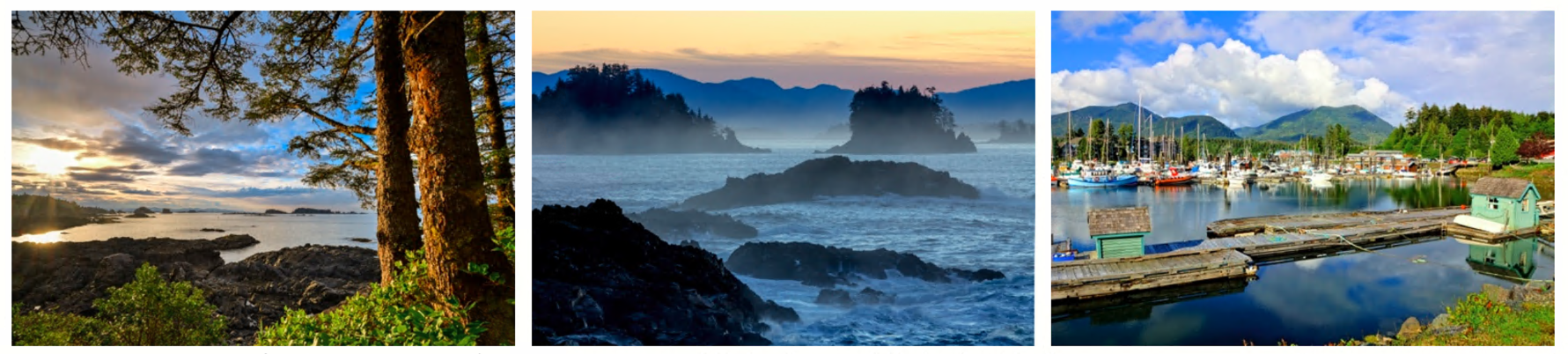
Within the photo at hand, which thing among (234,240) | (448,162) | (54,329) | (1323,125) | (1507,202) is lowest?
(54,329)

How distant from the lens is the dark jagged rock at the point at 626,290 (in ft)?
18.3

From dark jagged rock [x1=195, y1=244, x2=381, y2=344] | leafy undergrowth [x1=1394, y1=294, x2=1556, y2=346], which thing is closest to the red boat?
leafy undergrowth [x1=1394, y1=294, x2=1556, y2=346]

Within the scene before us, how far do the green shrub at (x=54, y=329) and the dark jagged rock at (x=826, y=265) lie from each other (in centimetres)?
394

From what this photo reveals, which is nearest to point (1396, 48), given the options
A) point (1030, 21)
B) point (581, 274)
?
point (1030, 21)

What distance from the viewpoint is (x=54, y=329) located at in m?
5.45

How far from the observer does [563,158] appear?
6047 millimetres

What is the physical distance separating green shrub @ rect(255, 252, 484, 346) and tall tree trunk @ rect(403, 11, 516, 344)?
8 centimetres

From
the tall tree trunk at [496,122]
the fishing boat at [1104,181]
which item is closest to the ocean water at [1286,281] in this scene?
the fishing boat at [1104,181]

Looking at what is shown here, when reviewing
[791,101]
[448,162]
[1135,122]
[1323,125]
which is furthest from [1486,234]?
[448,162]

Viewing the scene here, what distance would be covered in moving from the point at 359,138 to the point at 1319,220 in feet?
20.7

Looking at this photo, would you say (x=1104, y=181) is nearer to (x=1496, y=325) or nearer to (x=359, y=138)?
(x=1496, y=325)

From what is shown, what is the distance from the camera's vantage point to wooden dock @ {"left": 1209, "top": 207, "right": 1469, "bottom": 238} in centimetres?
549

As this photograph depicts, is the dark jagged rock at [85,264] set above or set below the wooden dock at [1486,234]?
below

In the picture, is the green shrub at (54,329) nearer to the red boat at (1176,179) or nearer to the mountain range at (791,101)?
the mountain range at (791,101)
